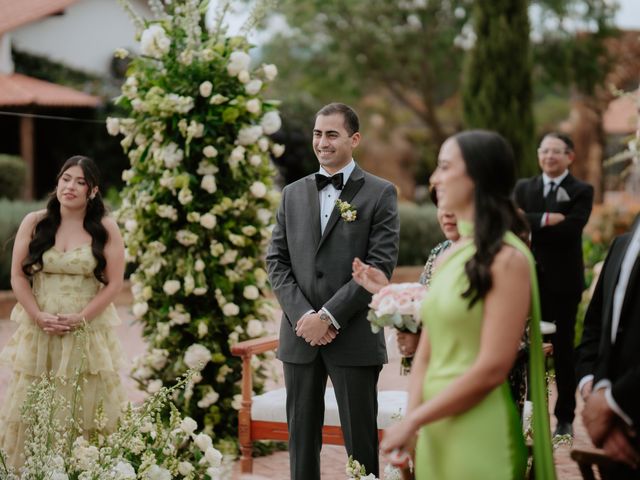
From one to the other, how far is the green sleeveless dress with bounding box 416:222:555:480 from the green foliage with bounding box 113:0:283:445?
3.40m

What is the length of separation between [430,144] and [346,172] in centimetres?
2662

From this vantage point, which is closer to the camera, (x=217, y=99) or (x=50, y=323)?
(x=50, y=323)

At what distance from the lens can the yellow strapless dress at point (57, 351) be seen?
5.19 meters

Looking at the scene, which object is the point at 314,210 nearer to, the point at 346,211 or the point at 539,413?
the point at 346,211

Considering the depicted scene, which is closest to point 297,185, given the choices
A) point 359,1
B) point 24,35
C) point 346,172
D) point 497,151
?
point 346,172

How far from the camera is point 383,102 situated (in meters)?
32.7

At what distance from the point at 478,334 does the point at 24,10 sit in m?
20.4

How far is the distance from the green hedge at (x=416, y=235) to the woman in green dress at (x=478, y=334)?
524 inches

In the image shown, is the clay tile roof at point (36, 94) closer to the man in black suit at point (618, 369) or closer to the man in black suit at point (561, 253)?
the man in black suit at point (561, 253)

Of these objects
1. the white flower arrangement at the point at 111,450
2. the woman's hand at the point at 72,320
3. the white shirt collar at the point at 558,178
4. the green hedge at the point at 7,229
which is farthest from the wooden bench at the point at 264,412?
the green hedge at the point at 7,229

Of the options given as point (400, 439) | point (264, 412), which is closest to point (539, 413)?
point (400, 439)

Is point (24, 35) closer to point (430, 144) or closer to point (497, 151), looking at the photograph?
point (430, 144)

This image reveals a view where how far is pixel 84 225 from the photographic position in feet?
17.5

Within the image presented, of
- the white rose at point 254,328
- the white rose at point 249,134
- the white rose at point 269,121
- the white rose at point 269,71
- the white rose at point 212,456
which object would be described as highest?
the white rose at point 269,71
